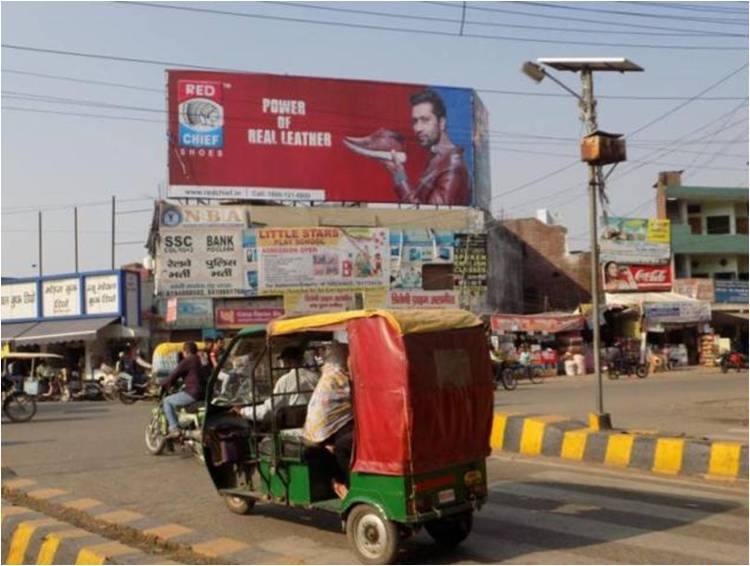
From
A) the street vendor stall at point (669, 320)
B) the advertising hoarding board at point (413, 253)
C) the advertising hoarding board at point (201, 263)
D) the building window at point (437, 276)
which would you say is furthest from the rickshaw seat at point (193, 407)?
the street vendor stall at point (669, 320)

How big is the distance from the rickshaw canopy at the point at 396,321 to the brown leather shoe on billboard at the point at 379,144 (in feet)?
103

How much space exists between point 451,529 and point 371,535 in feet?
2.38

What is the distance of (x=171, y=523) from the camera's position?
24.4 feet

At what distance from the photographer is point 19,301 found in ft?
110

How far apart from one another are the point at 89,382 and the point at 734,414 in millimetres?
18931

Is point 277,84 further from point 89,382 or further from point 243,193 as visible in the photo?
point 89,382

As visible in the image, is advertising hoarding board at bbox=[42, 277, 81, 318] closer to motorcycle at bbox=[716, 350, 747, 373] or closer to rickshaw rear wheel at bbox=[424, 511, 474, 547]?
motorcycle at bbox=[716, 350, 747, 373]

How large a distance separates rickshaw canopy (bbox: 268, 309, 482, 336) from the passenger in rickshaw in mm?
715

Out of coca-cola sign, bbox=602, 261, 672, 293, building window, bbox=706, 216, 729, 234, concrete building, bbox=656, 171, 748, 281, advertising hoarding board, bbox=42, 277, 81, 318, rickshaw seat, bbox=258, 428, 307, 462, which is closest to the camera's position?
rickshaw seat, bbox=258, 428, 307, 462

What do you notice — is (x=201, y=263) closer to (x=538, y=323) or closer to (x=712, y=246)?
(x=538, y=323)

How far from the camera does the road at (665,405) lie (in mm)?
14205

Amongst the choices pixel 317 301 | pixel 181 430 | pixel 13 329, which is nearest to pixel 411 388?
pixel 181 430

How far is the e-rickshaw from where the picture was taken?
5.85 m

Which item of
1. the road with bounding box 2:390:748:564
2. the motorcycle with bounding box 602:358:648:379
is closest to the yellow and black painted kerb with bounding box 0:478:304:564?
the road with bounding box 2:390:748:564
